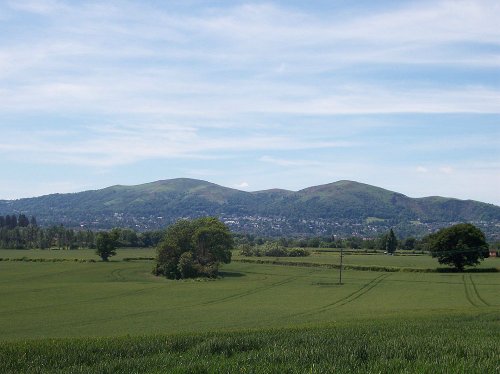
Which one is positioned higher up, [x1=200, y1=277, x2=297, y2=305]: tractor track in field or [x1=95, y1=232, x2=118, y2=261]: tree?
[x1=95, y1=232, x2=118, y2=261]: tree

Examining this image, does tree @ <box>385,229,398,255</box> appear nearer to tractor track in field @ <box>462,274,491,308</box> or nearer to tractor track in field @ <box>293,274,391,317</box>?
tractor track in field @ <box>293,274,391,317</box>

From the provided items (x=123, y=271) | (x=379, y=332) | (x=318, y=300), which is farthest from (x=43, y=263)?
(x=379, y=332)

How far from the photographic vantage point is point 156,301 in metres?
67.6

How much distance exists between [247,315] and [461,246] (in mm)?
65084

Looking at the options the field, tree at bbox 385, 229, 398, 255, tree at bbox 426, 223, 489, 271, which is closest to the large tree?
the field

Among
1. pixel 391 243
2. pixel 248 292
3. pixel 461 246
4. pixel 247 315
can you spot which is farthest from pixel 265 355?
pixel 391 243

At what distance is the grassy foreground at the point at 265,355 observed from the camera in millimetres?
16922

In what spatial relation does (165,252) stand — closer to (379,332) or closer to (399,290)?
(399,290)

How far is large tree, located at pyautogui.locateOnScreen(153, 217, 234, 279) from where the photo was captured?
107312mm

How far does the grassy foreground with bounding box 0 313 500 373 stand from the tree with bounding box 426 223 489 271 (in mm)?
83536

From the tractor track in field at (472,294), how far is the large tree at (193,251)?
43.8 metres

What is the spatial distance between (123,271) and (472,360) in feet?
330

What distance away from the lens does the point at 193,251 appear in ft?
365

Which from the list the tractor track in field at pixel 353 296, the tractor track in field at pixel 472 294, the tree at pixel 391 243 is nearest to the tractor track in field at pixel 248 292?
the tractor track in field at pixel 353 296
